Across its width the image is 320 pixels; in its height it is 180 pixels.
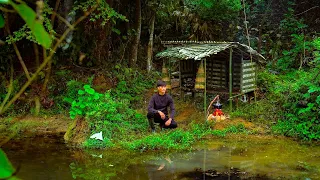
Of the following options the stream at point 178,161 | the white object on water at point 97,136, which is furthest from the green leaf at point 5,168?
the white object on water at point 97,136

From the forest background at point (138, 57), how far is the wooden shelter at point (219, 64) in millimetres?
517

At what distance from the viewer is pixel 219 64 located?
1021 cm

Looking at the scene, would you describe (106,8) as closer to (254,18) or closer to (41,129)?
(41,129)

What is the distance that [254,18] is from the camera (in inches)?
580

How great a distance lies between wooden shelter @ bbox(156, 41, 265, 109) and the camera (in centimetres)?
895

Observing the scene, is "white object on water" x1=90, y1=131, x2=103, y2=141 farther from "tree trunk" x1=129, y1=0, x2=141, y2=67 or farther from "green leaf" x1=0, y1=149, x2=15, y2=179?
"green leaf" x1=0, y1=149, x2=15, y2=179

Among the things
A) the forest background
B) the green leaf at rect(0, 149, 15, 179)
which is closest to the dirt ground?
the forest background

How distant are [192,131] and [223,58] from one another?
8.67ft

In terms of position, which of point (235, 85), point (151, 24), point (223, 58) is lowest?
point (235, 85)

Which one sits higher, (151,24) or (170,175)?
(151,24)

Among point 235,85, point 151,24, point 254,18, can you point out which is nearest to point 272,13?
point 254,18

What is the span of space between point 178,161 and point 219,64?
4.13 metres

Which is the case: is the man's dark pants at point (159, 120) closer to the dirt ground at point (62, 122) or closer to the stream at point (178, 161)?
the stream at point (178, 161)

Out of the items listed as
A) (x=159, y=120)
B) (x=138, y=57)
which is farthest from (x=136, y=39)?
(x=159, y=120)
